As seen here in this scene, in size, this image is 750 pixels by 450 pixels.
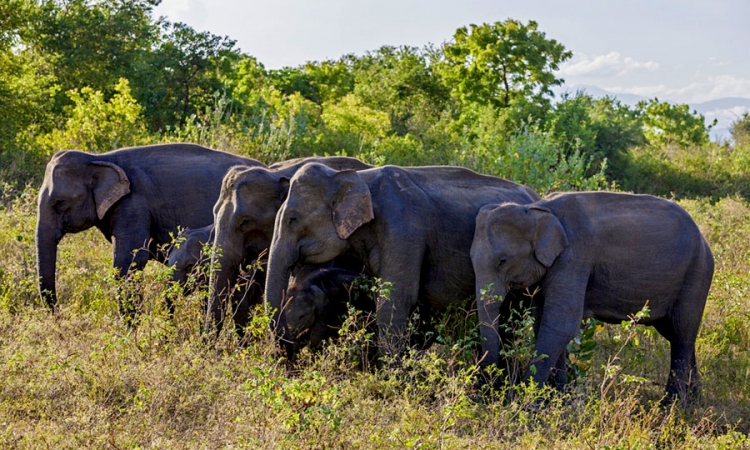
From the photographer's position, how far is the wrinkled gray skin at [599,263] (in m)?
7.32

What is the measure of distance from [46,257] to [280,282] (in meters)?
2.66

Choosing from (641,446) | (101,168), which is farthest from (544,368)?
(101,168)

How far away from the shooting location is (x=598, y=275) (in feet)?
25.3

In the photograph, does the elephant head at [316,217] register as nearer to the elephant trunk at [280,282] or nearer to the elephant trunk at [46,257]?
the elephant trunk at [280,282]

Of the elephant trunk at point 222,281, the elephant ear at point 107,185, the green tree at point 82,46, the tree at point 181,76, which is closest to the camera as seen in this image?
the elephant trunk at point 222,281

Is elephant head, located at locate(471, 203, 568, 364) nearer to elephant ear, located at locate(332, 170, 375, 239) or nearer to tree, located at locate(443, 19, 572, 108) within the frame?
elephant ear, located at locate(332, 170, 375, 239)

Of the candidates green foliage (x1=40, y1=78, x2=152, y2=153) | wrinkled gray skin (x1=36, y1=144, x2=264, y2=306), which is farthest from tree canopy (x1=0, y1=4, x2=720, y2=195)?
wrinkled gray skin (x1=36, y1=144, x2=264, y2=306)

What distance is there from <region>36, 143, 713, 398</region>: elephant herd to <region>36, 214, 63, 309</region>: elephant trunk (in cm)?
2

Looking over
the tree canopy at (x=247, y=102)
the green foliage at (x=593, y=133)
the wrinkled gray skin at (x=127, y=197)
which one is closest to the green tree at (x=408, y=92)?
the tree canopy at (x=247, y=102)

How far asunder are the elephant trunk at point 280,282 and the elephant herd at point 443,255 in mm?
11

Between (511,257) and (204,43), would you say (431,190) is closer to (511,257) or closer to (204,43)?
(511,257)

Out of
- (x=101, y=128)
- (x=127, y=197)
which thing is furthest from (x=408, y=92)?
(x=127, y=197)

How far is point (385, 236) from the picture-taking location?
755 centimetres

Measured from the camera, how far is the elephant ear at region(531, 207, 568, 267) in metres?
7.36
